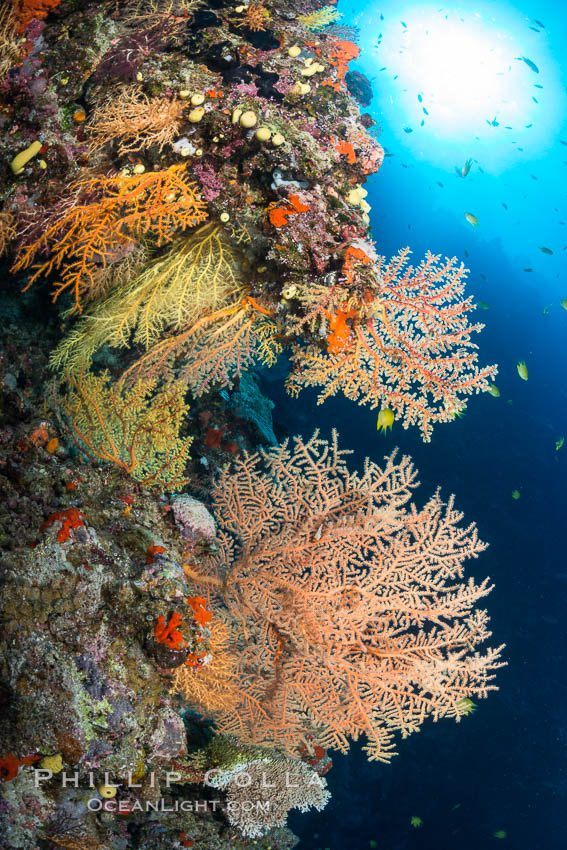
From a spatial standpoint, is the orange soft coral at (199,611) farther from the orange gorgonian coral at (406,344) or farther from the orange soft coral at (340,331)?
the orange soft coral at (340,331)

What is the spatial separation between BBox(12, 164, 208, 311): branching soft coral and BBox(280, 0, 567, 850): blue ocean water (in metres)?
5.89

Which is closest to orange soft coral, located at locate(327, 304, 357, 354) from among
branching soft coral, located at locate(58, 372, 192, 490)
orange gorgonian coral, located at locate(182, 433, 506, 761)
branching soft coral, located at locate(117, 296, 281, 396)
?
branching soft coral, located at locate(117, 296, 281, 396)

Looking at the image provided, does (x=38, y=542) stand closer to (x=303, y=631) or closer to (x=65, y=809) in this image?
(x=65, y=809)

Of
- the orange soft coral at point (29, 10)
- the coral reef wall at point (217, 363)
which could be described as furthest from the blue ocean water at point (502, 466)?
the coral reef wall at point (217, 363)

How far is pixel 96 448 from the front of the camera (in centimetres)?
371

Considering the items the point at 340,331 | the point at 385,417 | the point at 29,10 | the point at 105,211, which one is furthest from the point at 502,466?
the point at 29,10

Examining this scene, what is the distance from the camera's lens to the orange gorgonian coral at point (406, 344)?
10.6 feet

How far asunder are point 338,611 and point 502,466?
41.1 feet

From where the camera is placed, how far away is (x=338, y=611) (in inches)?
130

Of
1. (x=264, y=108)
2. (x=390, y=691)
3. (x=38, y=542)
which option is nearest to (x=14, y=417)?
(x=38, y=542)

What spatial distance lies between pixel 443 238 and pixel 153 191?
38117mm

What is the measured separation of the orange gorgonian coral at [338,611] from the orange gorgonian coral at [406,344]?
2.15 feet

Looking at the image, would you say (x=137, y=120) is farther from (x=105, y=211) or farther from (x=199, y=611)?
(x=199, y=611)

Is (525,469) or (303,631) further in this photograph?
(525,469)
